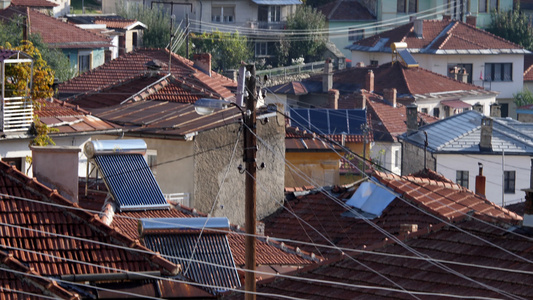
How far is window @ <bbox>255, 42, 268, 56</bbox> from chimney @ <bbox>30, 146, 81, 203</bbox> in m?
62.0

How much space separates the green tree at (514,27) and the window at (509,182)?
148 feet

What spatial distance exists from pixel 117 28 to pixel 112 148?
51.2 meters

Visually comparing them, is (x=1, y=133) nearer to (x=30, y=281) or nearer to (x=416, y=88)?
(x=30, y=281)

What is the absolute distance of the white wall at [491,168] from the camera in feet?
136

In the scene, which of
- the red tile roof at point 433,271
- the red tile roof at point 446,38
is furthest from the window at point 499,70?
the red tile roof at point 433,271

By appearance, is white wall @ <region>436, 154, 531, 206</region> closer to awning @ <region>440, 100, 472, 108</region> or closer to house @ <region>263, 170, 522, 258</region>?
house @ <region>263, 170, 522, 258</region>

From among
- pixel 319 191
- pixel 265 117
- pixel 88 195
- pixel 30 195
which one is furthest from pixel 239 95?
pixel 319 191

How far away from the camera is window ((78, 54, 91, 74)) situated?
60688 millimetres

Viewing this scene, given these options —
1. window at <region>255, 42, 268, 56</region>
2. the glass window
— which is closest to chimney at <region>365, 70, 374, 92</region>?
window at <region>255, 42, 268, 56</region>

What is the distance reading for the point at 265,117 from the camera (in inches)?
654

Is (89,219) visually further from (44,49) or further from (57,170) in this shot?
(44,49)

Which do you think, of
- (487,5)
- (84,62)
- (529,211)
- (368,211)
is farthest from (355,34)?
(529,211)

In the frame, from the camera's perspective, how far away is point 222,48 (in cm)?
7475

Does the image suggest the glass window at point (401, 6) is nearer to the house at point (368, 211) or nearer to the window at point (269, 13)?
the window at point (269, 13)
